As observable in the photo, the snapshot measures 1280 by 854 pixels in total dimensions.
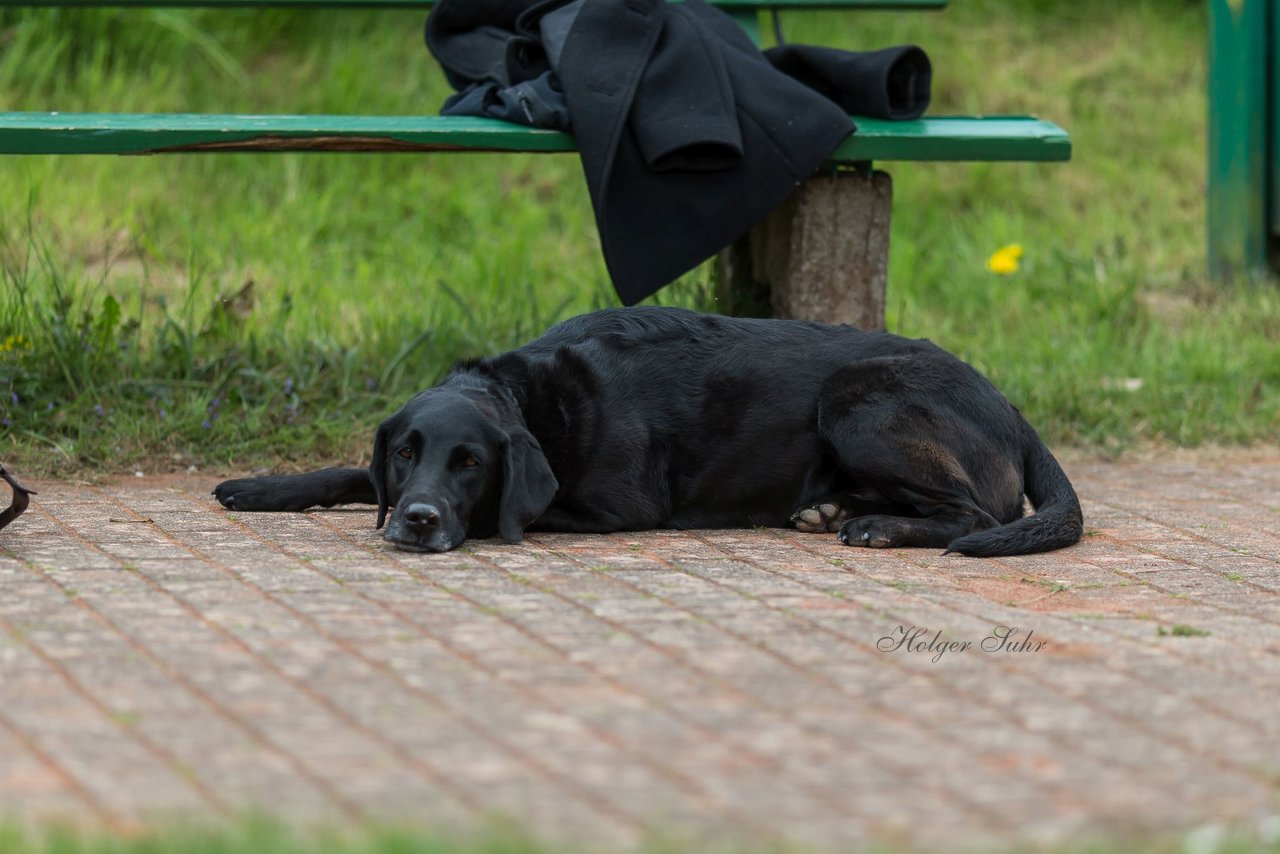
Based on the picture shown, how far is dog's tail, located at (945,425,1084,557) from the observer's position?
14.3ft

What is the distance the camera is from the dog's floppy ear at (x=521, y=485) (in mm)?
4332

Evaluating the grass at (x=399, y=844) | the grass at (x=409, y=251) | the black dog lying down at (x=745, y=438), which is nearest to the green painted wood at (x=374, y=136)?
the grass at (x=409, y=251)

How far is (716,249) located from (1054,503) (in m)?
1.49

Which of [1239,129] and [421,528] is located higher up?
[1239,129]

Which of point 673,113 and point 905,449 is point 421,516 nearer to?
point 905,449

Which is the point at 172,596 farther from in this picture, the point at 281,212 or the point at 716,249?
the point at 281,212

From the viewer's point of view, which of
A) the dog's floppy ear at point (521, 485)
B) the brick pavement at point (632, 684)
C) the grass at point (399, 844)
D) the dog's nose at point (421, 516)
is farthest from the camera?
the dog's floppy ear at point (521, 485)

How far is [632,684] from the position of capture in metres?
3.03

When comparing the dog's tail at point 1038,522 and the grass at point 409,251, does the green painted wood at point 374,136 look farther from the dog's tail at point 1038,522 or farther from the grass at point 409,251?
the dog's tail at point 1038,522

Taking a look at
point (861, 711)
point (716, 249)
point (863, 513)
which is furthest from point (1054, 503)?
point (861, 711)

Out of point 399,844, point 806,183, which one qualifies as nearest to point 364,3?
point 806,183

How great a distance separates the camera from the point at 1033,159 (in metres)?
5.76

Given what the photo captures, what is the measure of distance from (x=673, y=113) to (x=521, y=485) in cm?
168

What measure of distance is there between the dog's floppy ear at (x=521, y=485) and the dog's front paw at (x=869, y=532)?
0.81 meters
